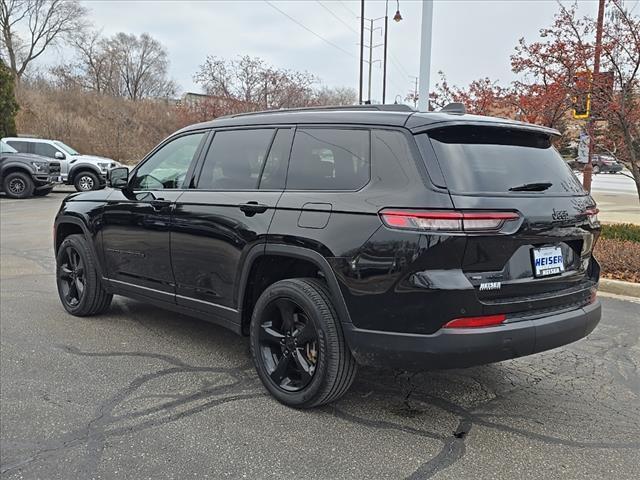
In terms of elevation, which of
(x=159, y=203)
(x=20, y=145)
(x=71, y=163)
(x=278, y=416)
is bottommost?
(x=278, y=416)

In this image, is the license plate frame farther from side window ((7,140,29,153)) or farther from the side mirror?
side window ((7,140,29,153))

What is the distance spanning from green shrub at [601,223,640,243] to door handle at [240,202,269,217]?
6.62 m

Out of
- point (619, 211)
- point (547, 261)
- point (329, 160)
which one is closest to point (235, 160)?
point (329, 160)

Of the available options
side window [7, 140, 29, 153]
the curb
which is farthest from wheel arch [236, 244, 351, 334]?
side window [7, 140, 29, 153]

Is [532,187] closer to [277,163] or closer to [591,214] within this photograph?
[591,214]

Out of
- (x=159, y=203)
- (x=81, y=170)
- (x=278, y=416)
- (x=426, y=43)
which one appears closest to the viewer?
(x=278, y=416)

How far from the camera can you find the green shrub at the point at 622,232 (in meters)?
8.23

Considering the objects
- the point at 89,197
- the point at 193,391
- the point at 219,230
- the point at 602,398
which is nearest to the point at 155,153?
the point at 89,197

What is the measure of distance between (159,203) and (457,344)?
2650 mm

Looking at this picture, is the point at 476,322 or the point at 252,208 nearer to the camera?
the point at 476,322

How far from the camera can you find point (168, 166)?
15.4 feet

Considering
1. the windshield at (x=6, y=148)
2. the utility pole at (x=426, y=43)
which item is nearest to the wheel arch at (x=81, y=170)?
the windshield at (x=6, y=148)

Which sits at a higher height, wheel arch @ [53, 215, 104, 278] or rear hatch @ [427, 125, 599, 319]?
Result: rear hatch @ [427, 125, 599, 319]

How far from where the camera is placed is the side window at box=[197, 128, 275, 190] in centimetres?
392
